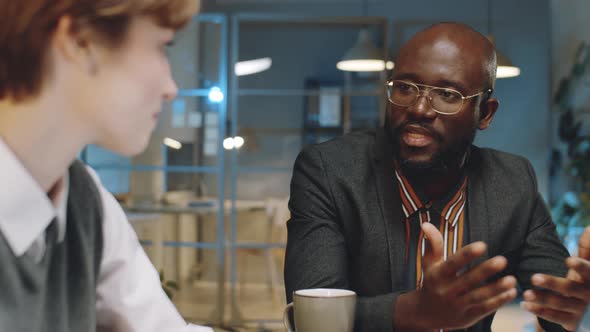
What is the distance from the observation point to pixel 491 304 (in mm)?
947

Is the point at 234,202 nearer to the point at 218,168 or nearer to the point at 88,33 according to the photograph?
the point at 218,168

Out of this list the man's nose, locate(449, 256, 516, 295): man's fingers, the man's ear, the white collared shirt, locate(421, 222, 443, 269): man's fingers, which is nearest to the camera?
the white collared shirt

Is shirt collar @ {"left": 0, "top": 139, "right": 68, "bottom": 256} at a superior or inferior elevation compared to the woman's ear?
inferior

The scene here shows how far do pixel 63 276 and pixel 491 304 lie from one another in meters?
0.59

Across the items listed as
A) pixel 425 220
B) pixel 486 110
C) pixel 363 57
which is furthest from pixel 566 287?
pixel 363 57

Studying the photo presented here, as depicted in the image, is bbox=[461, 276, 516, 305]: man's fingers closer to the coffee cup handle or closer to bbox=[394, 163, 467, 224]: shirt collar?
the coffee cup handle

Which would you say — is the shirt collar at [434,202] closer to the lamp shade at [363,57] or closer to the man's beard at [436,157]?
the man's beard at [436,157]

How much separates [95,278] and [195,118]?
4.51 metres

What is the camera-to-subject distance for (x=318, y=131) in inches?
216

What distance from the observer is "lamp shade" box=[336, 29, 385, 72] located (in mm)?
5180

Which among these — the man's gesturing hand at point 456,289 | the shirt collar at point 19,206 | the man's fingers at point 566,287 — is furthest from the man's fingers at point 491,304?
the shirt collar at point 19,206

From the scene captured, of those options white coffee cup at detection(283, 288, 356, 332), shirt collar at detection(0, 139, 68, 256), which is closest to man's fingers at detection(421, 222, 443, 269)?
white coffee cup at detection(283, 288, 356, 332)

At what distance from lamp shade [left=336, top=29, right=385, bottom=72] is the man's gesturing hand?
13.9ft

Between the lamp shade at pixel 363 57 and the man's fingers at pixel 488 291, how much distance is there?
14.2 ft
